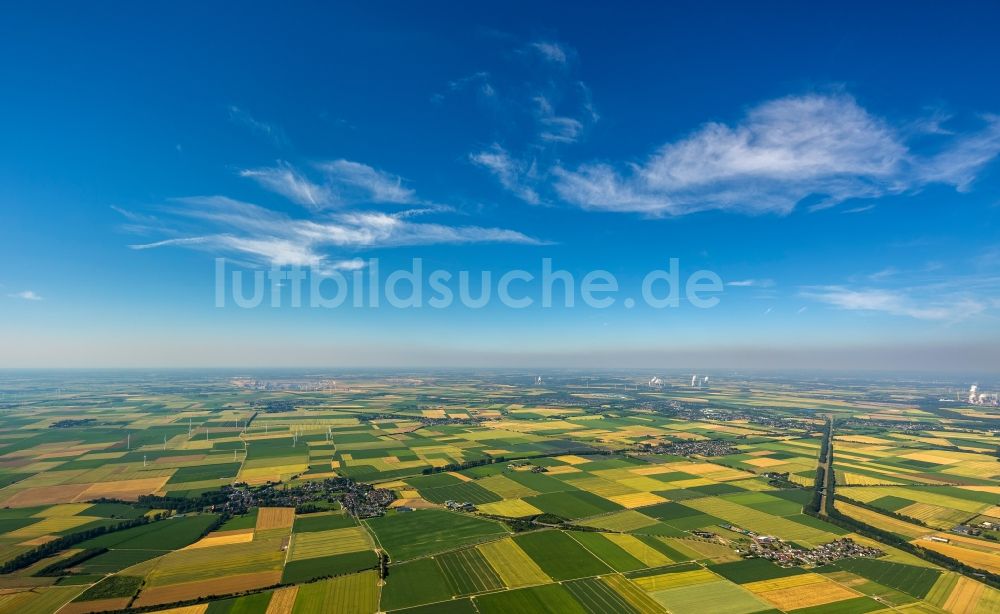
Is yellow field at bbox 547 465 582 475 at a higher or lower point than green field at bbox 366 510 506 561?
lower

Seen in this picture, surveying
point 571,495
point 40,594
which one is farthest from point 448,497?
point 40,594

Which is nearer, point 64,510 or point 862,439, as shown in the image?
point 64,510

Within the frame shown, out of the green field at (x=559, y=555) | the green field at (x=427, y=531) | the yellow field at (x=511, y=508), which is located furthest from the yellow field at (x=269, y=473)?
the green field at (x=559, y=555)

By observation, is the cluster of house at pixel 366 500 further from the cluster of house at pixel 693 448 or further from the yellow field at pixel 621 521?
the cluster of house at pixel 693 448

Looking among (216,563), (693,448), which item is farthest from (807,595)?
(693,448)

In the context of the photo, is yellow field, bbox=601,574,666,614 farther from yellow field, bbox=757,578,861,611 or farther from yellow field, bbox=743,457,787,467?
yellow field, bbox=743,457,787,467

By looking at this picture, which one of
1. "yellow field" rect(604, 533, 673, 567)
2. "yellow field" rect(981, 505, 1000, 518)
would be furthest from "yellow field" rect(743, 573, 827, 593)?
"yellow field" rect(981, 505, 1000, 518)

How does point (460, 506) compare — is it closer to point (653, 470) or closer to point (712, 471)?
point (653, 470)
